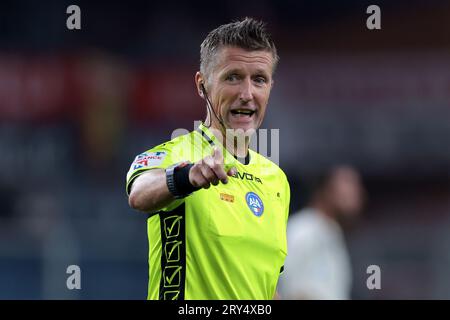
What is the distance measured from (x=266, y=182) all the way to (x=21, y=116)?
1061cm

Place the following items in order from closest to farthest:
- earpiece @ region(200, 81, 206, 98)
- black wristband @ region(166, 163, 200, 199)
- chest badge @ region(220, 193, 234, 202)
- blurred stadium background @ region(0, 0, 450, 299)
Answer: black wristband @ region(166, 163, 200, 199), chest badge @ region(220, 193, 234, 202), earpiece @ region(200, 81, 206, 98), blurred stadium background @ region(0, 0, 450, 299)

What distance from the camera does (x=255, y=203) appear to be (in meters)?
4.07

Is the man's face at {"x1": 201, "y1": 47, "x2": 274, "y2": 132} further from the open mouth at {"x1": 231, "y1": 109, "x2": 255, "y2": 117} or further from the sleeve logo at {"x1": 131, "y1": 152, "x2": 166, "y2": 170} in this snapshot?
the sleeve logo at {"x1": 131, "y1": 152, "x2": 166, "y2": 170}

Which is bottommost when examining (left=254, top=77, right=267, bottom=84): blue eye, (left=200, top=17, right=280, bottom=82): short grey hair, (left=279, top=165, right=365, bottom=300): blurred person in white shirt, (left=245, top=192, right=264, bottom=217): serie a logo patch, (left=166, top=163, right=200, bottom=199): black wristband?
(left=279, top=165, right=365, bottom=300): blurred person in white shirt

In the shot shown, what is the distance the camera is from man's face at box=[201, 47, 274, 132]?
404cm

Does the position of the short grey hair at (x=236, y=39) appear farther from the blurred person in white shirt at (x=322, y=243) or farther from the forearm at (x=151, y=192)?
the blurred person in white shirt at (x=322, y=243)

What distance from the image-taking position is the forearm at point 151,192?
3510 millimetres

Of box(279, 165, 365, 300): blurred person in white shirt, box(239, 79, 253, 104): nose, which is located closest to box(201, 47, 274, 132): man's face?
box(239, 79, 253, 104): nose

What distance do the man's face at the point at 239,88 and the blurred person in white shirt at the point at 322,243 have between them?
2.81 metres

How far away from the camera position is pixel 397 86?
1444 centimetres

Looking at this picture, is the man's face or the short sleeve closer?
the short sleeve
